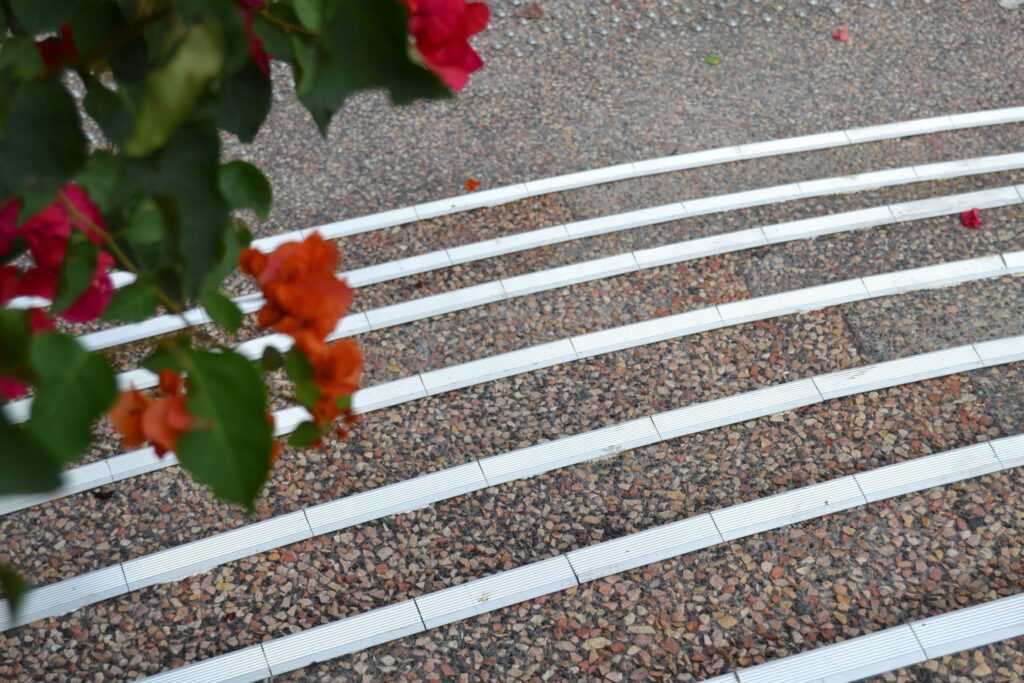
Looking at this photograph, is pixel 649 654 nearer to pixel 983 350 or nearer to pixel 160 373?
pixel 983 350


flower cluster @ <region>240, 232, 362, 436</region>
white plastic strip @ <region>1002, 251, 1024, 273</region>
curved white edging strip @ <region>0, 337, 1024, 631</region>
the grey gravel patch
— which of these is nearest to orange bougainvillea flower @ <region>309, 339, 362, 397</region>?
flower cluster @ <region>240, 232, 362, 436</region>

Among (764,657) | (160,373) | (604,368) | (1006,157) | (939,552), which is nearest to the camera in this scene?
(160,373)

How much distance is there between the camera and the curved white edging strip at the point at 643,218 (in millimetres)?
2486

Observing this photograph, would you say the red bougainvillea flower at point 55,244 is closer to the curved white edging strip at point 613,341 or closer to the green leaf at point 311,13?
the green leaf at point 311,13

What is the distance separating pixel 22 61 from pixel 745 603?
1.78m

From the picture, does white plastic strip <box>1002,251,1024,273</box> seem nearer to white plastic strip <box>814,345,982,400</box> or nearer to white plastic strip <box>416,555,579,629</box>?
white plastic strip <box>814,345,982,400</box>

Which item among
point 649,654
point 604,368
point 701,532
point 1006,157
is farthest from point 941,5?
point 649,654

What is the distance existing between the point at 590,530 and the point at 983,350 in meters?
1.20

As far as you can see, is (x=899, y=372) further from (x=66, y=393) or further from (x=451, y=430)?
(x=66, y=393)

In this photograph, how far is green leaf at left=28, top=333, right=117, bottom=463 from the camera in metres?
0.45

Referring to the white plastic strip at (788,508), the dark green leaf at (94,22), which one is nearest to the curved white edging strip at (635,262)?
the white plastic strip at (788,508)

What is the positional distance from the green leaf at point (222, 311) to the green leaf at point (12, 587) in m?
0.29

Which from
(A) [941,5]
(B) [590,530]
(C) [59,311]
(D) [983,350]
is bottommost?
(B) [590,530]

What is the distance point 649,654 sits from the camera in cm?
192
